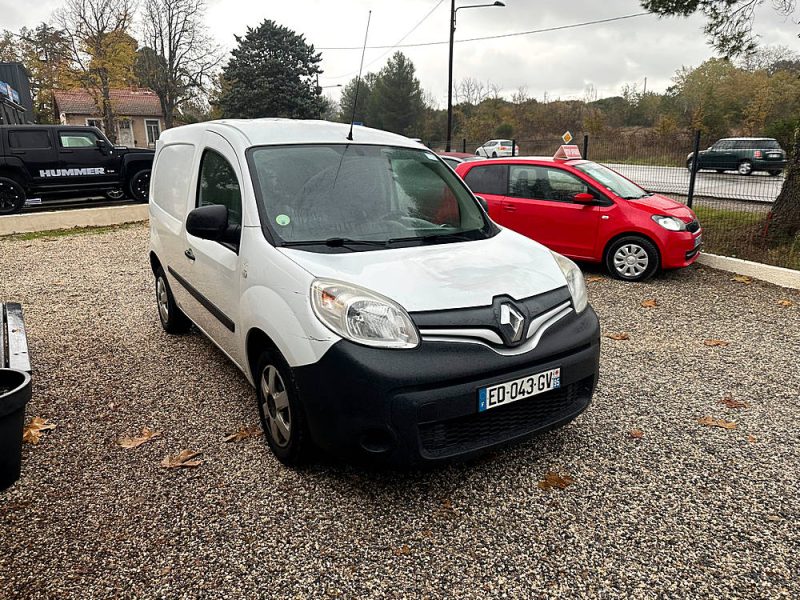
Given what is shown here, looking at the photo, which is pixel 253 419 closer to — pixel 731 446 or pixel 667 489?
pixel 667 489

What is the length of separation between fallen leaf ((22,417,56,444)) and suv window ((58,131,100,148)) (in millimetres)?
12700

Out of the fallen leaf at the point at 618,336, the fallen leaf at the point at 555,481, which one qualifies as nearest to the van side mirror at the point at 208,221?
the fallen leaf at the point at 555,481

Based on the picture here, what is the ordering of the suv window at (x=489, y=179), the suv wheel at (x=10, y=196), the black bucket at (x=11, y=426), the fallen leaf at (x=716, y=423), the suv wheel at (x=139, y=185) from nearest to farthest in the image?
the black bucket at (x=11, y=426) < the fallen leaf at (x=716, y=423) < the suv window at (x=489, y=179) < the suv wheel at (x=10, y=196) < the suv wheel at (x=139, y=185)

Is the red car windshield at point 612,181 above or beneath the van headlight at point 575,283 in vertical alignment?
above

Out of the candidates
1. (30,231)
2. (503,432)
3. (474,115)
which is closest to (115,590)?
(503,432)

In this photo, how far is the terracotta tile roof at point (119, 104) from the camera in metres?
48.6

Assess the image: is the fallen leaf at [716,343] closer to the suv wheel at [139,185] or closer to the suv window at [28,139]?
the suv wheel at [139,185]

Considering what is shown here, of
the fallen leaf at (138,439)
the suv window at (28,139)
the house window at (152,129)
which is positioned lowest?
the fallen leaf at (138,439)

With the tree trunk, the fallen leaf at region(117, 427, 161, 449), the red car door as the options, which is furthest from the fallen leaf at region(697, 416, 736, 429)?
the tree trunk

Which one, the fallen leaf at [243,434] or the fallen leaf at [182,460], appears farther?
the fallen leaf at [243,434]

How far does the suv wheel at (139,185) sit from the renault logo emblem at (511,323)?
14365 mm

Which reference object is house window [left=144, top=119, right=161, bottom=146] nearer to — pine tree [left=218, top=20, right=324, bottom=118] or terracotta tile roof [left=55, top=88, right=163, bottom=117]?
terracotta tile roof [left=55, top=88, right=163, bottom=117]

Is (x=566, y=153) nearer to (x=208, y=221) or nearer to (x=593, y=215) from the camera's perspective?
(x=593, y=215)

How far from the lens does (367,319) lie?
2574mm
